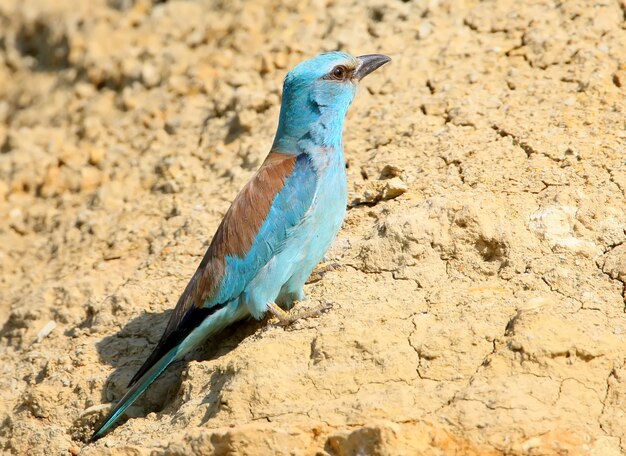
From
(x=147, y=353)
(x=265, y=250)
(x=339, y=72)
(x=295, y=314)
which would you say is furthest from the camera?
(x=339, y=72)

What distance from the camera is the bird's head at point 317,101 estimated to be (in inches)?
176

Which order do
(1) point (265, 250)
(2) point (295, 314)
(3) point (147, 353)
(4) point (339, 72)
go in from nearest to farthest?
(2) point (295, 314)
(1) point (265, 250)
(3) point (147, 353)
(4) point (339, 72)

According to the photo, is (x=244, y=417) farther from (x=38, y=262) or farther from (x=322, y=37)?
(x=322, y=37)

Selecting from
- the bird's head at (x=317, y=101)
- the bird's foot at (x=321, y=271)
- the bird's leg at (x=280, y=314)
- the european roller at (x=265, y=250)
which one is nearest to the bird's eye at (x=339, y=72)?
the bird's head at (x=317, y=101)

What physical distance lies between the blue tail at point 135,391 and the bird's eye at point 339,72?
58.2 inches

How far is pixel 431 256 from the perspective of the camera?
3.99 m

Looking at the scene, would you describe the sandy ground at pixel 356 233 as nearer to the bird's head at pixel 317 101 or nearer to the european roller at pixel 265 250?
the european roller at pixel 265 250

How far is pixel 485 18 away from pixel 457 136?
102 centimetres

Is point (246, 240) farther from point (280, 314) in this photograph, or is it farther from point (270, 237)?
point (280, 314)

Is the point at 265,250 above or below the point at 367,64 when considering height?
below

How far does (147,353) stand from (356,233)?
3.54 ft

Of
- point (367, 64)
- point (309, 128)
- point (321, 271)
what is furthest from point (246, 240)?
point (367, 64)

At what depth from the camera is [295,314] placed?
394 centimetres

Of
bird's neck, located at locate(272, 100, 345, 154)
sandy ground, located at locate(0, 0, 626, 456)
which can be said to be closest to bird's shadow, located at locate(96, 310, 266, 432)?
sandy ground, located at locate(0, 0, 626, 456)
